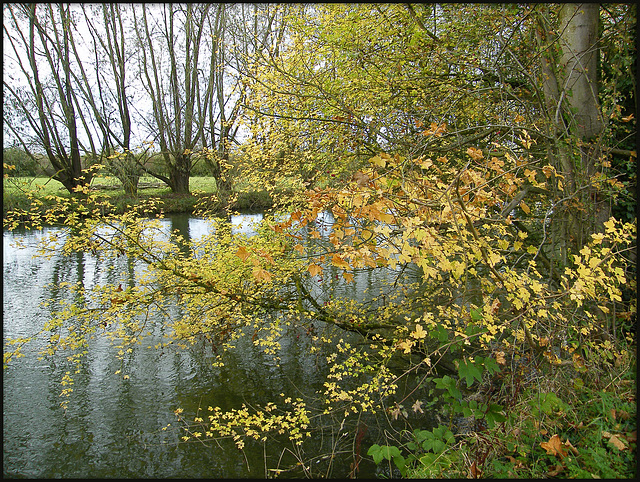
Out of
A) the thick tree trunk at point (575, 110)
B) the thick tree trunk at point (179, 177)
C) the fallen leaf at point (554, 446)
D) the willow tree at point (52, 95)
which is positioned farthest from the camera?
the thick tree trunk at point (179, 177)

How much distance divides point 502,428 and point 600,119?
2.80 metres

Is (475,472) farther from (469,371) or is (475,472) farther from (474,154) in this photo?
(474,154)

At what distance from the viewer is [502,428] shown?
2836 mm

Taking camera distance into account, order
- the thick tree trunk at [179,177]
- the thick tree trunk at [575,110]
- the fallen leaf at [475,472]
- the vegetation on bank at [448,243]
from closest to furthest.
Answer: the fallen leaf at [475,472]
the vegetation on bank at [448,243]
the thick tree trunk at [575,110]
the thick tree trunk at [179,177]

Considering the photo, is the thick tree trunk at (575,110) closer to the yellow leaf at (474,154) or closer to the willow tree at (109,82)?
Answer: the yellow leaf at (474,154)

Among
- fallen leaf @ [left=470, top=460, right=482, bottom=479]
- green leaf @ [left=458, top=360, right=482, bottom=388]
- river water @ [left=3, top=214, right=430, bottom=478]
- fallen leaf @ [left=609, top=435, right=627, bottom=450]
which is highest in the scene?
green leaf @ [left=458, top=360, right=482, bottom=388]

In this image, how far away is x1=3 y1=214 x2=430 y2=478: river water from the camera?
3.84 meters

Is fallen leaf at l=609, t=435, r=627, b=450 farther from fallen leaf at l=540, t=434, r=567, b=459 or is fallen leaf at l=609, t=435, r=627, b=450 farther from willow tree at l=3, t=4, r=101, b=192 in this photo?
willow tree at l=3, t=4, r=101, b=192

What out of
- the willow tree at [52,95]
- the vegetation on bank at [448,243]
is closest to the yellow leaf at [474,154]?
the vegetation on bank at [448,243]

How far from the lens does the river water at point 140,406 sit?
12.6 feet

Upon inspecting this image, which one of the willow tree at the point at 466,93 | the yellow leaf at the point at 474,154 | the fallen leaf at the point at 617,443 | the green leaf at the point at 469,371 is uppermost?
the willow tree at the point at 466,93

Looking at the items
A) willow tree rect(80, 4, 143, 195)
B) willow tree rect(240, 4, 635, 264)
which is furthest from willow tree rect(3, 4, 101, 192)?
willow tree rect(240, 4, 635, 264)

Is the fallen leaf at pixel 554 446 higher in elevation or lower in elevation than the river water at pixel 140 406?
higher

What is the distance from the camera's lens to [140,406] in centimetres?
471
